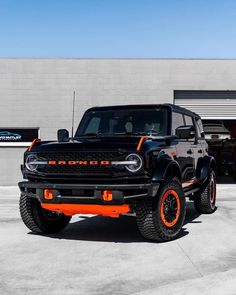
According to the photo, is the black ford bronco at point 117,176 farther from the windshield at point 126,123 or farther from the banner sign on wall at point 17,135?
the banner sign on wall at point 17,135

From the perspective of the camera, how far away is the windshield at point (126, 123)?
6582 mm

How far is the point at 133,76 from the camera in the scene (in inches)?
658

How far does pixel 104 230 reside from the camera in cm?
675

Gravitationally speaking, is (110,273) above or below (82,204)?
below

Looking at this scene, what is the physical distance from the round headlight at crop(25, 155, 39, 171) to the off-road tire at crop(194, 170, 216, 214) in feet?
11.4

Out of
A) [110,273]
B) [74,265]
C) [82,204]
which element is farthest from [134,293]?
[82,204]

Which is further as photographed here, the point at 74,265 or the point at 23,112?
the point at 23,112

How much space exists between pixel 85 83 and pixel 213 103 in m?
4.80

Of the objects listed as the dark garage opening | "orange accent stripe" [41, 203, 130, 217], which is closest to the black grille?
"orange accent stripe" [41, 203, 130, 217]

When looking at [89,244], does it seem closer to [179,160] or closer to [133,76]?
[179,160]

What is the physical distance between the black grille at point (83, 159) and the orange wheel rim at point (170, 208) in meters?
0.79

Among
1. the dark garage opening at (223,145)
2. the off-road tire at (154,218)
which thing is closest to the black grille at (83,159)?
the off-road tire at (154,218)

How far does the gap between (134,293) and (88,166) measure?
2.13 meters

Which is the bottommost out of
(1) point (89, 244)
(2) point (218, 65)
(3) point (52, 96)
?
(1) point (89, 244)
